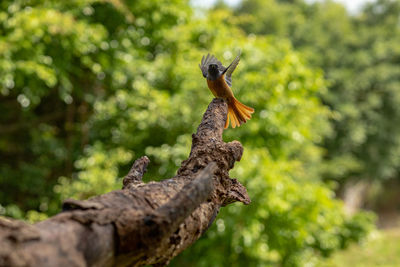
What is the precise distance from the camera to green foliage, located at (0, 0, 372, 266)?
408 centimetres

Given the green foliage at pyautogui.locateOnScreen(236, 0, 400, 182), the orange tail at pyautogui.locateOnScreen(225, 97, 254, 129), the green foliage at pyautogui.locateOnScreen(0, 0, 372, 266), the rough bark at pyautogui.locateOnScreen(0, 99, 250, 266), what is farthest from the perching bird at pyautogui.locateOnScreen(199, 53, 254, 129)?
the green foliage at pyautogui.locateOnScreen(236, 0, 400, 182)

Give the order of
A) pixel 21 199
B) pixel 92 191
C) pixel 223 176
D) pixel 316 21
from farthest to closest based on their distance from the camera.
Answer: pixel 316 21, pixel 21 199, pixel 92 191, pixel 223 176

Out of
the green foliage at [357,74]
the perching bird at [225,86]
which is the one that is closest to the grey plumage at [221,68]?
the perching bird at [225,86]

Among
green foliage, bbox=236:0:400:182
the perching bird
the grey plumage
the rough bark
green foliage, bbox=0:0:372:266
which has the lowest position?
the rough bark

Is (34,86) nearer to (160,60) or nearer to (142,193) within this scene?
(160,60)

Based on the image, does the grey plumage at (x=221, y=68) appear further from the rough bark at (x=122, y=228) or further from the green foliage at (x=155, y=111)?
the green foliage at (x=155, y=111)

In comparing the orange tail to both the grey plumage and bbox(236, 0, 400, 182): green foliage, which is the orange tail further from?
bbox(236, 0, 400, 182): green foliage

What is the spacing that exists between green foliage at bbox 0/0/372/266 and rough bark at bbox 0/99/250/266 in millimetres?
3021

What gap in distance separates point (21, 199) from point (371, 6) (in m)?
12.9

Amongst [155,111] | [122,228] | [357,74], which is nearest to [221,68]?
[122,228]

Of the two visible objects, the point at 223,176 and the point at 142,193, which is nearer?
the point at 142,193

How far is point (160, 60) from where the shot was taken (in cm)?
495

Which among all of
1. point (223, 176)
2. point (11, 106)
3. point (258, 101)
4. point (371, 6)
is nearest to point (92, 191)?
point (258, 101)

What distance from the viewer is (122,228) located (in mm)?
756
